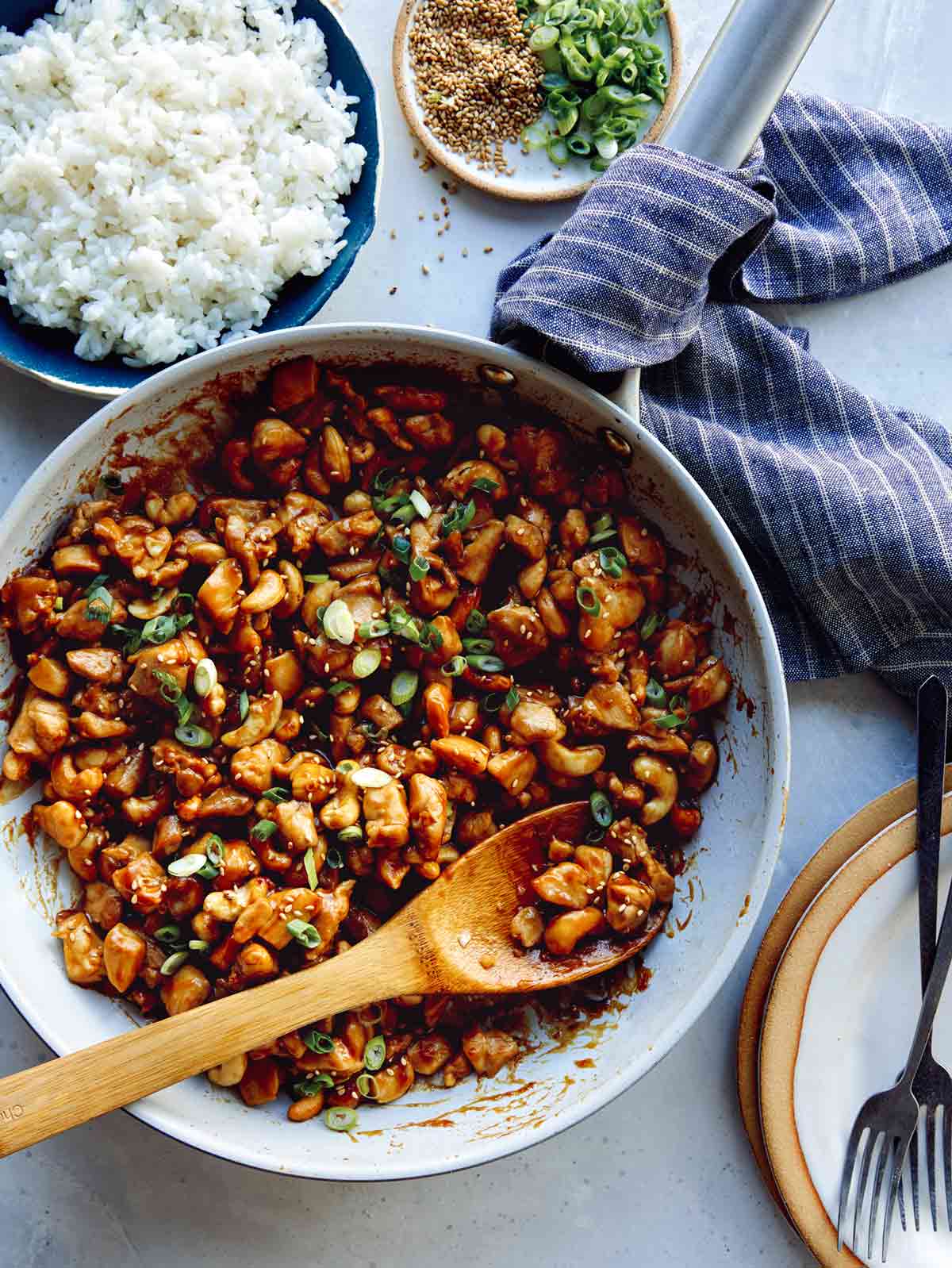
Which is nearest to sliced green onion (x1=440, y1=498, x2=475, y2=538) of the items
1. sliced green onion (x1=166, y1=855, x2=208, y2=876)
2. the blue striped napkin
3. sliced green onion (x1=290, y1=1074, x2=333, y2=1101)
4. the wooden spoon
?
the blue striped napkin

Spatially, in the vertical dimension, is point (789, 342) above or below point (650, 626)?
above

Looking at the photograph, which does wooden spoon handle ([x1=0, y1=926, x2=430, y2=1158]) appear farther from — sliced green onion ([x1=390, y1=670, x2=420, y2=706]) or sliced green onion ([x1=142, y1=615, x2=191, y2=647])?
sliced green onion ([x1=142, y1=615, x2=191, y2=647])

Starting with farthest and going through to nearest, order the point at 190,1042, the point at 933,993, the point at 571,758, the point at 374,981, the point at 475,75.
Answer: the point at 475,75 → the point at 933,993 → the point at 571,758 → the point at 374,981 → the point at 190,1042

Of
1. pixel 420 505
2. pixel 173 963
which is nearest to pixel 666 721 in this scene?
pixel 420 505

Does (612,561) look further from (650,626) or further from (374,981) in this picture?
(374,981)

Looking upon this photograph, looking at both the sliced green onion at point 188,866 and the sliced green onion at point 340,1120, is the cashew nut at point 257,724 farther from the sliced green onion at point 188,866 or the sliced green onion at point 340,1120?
the sliced green onion at point 340,1120

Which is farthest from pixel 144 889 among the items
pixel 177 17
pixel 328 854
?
pixel 177 17
